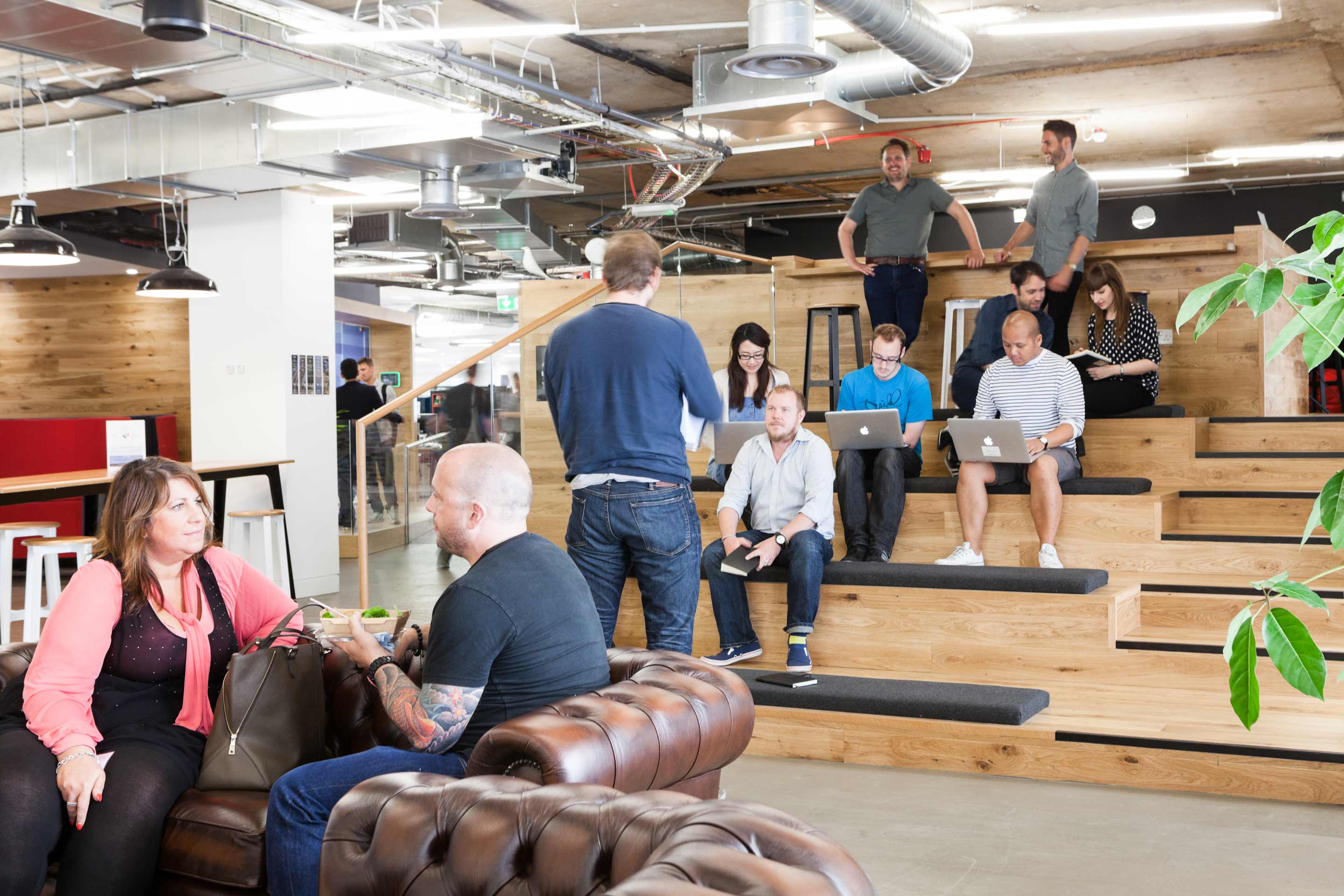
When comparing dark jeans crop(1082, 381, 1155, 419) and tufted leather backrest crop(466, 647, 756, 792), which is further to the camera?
dark jeans crop(1082, 381, 1155, 419)

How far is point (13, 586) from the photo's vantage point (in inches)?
Answer: 368

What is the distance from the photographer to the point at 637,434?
3479 millimetres

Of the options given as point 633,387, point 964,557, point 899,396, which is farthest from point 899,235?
point 633,387

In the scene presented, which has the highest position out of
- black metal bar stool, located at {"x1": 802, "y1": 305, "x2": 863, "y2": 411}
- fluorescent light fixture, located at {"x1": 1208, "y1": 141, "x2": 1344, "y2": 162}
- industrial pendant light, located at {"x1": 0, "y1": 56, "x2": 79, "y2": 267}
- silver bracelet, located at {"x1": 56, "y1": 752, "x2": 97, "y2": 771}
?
fluorescent light fixture, located at {"x1": 1208, "y1": 141, "x2": 1344, "y2": 162}

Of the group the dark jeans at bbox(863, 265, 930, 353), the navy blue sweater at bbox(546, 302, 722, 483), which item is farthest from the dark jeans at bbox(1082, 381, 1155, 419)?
the navy blue sweater at bbox(546, 302, 722, 483)

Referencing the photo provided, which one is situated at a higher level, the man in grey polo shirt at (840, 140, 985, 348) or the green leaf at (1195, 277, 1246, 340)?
the man in grey polo shirt at (840, 140, 985, 348)

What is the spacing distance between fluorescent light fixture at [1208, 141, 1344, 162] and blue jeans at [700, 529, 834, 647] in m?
8.18

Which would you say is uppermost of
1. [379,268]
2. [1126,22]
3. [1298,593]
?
[1126,22]

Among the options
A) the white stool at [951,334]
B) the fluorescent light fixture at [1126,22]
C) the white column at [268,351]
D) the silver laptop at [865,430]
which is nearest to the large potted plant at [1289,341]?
the silver laptop at [865,430]

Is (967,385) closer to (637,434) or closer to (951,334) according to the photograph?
(951,334)

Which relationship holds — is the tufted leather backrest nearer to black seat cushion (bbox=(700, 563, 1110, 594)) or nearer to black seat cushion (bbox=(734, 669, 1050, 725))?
black seat cushion (bbox=(734, 669, 1050, 725))

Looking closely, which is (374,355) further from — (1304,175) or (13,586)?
(1304,175)

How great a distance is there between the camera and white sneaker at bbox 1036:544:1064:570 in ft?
16.8

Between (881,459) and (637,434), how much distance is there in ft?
7.43
